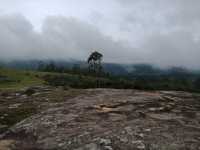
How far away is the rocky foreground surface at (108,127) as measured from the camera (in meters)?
18.0

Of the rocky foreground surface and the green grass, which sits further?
the green grass

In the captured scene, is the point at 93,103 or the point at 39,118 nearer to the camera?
the point at 39,118

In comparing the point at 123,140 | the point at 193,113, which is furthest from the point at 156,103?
the point at 123,140

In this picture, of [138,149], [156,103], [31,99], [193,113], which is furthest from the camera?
[31,99]

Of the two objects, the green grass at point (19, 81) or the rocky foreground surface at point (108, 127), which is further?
the green grass at point (19, 81)

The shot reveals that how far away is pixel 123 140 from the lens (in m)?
18.2

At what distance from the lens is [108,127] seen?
20828mm

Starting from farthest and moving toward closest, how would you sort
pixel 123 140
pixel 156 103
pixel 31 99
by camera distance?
pixel 31 99
pixel 156 103
pixel 123 140

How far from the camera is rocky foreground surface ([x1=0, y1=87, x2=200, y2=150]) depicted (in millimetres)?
18000

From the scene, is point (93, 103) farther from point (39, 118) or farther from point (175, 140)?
point (175, 140)

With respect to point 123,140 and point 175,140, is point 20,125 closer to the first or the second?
point 123,140

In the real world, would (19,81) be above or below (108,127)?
above

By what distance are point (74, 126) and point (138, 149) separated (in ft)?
20.1

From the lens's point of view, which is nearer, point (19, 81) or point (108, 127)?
point (108, 127)
